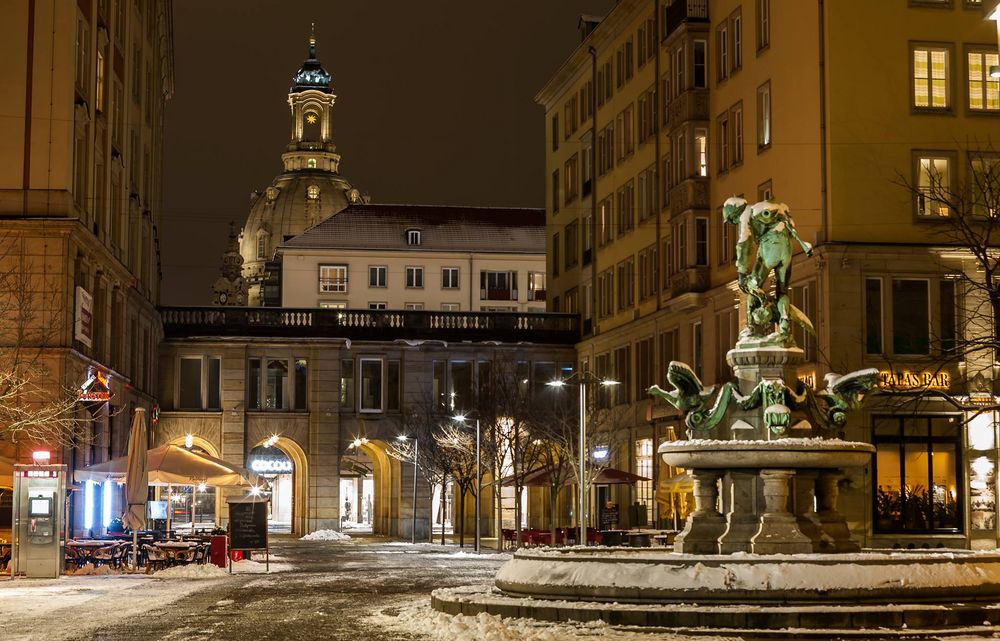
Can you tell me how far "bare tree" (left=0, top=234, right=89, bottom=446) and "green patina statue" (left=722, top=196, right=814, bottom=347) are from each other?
2231cm

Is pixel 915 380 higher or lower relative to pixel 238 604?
higher

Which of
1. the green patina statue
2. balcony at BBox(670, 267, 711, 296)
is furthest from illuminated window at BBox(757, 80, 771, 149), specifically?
the green patina statue

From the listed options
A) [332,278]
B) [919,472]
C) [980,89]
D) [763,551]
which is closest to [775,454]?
[763,551]

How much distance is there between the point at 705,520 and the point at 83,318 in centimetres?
2662

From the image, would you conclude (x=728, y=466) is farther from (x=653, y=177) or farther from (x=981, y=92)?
(x=653, y=177)

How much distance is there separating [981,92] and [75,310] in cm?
2669

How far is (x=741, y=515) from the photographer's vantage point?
26141 millimetres

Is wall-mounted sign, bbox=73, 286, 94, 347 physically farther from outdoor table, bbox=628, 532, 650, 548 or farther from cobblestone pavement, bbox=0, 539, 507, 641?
outdoor table, bbox=628, 532, 650, 548

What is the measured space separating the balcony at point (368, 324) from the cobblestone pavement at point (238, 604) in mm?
35224

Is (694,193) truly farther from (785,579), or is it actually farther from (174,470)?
(785,579)

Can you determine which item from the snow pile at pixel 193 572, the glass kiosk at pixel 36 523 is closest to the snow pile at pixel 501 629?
the glass kiosk at pixel 36 523

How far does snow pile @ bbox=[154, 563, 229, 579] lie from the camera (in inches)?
1542

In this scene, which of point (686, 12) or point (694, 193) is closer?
point (694, 193)

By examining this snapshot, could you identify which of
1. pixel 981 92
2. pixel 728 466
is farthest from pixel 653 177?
pixel 728 466
